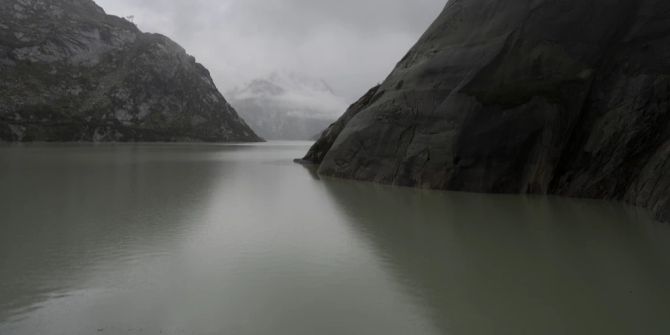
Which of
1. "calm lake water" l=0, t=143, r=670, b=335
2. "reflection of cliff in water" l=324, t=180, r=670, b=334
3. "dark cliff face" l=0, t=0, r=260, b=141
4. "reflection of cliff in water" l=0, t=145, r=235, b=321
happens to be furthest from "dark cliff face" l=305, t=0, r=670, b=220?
"dark cliff face" l=0, t=0, r=260, b=141

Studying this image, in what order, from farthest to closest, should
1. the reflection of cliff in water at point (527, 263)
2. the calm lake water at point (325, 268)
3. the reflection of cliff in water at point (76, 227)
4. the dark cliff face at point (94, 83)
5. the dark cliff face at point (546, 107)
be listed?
the dark cliff face at point (94, 83)
the dark cliff face at point (546, 107)
the reflection of cliff in water at point (76, 227)
the reflection of cliff in water at point (527, 263)
the calm lake water at point (325, 268)

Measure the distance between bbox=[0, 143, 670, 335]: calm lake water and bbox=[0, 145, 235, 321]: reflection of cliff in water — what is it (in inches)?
1.8

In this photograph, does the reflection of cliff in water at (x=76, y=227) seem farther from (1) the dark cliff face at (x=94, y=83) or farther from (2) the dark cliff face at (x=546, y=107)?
(1) the dark cliff face at (x=94, y=83)

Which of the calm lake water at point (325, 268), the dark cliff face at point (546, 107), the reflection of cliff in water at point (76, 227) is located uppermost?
the dark cliff face at point (546, 107)

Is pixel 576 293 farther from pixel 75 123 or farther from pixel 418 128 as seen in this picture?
pixel 75 123

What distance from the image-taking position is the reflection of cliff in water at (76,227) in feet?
21.3

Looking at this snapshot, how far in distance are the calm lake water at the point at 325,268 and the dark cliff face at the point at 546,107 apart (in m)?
2.50

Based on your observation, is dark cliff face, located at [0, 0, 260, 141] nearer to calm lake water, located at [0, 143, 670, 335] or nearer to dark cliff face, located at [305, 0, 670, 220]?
dark cliff face, located at [305, 0, 670, 220]

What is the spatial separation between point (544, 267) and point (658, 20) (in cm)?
1308

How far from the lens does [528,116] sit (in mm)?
17000

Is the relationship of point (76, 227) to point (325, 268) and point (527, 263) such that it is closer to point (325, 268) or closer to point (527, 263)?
point (325, 268)

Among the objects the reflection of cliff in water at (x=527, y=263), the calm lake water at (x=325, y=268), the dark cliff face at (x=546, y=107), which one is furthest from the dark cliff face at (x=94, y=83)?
the reflection of cliff in water at (x=527, y=263)

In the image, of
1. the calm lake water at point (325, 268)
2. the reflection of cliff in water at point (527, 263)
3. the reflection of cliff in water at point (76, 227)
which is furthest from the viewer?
the reflection of cliff in water at point (76, 227)

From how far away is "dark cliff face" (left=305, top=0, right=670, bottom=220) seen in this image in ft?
49.9
